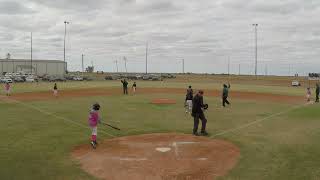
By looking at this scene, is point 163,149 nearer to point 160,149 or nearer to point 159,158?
point 160,149

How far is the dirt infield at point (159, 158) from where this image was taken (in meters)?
11.5

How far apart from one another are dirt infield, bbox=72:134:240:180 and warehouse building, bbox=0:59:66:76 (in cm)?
12916

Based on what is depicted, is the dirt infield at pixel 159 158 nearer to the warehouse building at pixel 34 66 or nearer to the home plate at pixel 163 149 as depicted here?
the home plate at pixel 163 149

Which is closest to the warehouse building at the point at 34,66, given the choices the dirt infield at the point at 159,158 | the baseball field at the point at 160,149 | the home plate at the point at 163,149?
the baseball field at the point at 160,149

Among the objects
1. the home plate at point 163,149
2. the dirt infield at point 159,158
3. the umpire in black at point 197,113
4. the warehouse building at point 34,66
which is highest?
the warehouse building at point 34,66

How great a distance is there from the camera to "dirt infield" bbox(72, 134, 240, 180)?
11547 millimetres

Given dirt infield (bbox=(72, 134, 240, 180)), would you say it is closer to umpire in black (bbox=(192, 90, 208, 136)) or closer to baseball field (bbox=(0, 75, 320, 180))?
baseball field (bbox=(0, 75, 320, 180))

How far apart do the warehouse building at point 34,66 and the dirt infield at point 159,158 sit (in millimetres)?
129162

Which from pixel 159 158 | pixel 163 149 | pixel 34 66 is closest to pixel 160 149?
pixel 163 149

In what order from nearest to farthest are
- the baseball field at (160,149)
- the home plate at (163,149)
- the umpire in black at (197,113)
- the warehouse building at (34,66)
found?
the baseball field at (160,149)
the home plate at (163,149)
the umpire in black at (197,113)
the warehouse building at (34,66)

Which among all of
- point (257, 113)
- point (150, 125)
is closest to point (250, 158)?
point (150, 125)

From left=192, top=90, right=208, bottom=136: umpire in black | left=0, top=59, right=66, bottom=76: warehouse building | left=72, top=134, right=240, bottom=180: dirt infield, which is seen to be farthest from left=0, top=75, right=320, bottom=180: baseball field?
left=0, top=59, right=66, bottom=76: warehouse building

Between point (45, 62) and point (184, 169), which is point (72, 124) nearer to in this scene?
point (184, 169)

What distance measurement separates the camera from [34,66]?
144750 mm
